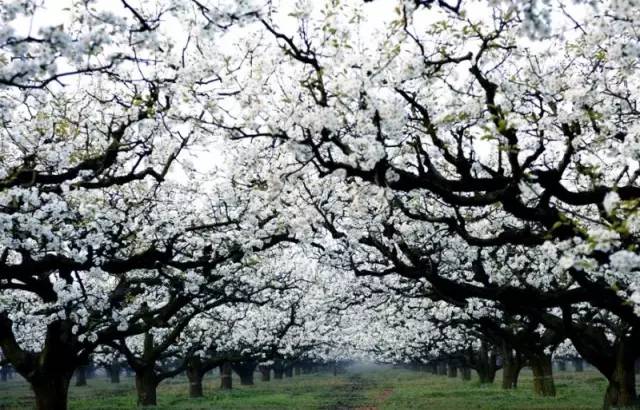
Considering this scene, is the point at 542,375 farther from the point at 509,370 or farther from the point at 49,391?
the point at 49,391

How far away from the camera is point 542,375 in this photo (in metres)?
34.4

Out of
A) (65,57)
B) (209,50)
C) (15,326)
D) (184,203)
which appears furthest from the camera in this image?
(15,326)

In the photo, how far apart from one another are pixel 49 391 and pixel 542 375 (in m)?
24.9

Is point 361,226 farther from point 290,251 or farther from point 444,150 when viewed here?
point 290,251

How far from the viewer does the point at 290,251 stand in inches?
1421

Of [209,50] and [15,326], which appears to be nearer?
[209,50]

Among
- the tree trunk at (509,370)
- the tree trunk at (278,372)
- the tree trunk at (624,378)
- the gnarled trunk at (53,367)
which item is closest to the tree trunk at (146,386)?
the gnarled trunk at (53,367)

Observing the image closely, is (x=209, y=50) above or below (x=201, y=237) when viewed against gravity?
above

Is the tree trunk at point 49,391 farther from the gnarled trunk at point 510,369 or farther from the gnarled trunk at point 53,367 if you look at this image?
the gnarled trunk at point 510,369

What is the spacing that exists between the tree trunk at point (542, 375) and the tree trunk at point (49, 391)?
915 inches

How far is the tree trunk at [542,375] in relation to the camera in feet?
111

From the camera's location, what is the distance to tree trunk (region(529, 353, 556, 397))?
33.9 metres

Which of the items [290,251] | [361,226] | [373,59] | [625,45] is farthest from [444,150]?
[290,251]

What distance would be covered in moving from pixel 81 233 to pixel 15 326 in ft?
74.6
